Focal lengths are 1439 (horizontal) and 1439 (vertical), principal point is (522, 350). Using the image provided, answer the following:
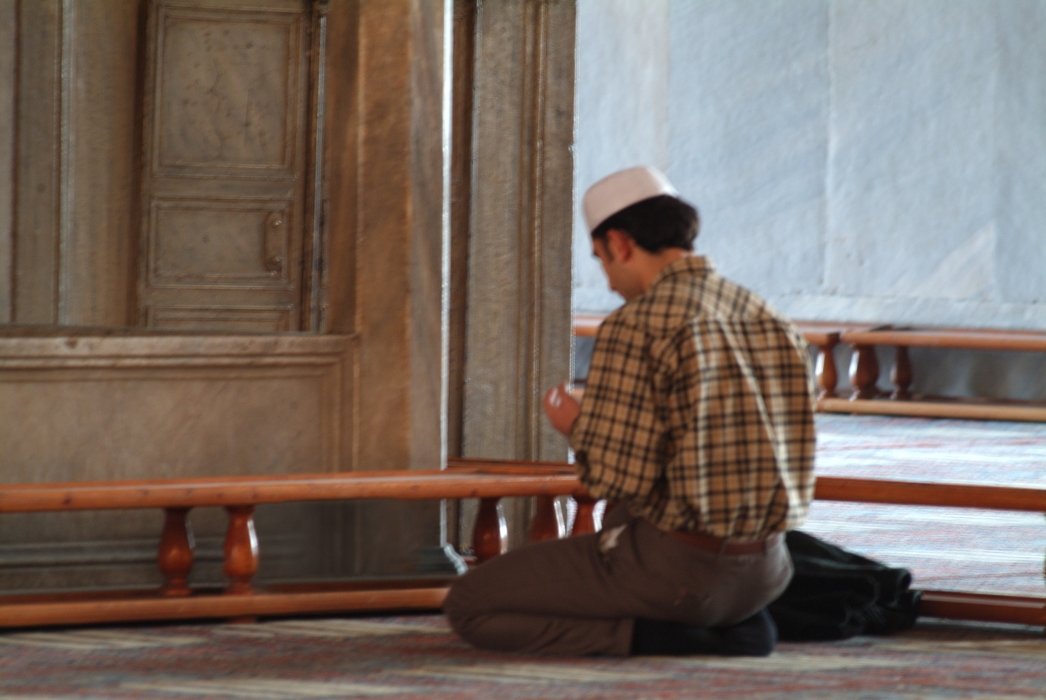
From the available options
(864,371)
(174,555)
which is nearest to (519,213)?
(174,555)

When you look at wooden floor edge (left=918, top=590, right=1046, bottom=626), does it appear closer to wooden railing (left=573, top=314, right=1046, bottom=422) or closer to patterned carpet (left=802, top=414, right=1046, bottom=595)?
patterned carpet (left=802, top=414, right=1046, bottom=595)

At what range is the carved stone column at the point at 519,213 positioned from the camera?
5.73 m

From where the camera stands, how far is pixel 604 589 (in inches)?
149

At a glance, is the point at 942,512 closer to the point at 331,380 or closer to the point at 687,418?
the point at 331,380

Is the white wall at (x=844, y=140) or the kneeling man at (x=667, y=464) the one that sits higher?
the white wall at (x=844, y=140)

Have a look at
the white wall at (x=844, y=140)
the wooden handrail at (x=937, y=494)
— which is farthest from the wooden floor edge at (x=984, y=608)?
the white wall at (x=844, y=140)

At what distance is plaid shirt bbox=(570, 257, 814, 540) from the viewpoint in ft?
11.5

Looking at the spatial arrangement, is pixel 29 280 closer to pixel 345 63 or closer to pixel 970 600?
pixel 345 63

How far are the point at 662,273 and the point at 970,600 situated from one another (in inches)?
65.7

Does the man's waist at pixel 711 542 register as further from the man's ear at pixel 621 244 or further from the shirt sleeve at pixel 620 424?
the man's ear at pixel 621 244

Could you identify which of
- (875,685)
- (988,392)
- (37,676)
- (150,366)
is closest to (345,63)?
(150,366)

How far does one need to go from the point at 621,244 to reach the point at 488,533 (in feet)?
4.77

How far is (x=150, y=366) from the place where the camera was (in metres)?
4.78

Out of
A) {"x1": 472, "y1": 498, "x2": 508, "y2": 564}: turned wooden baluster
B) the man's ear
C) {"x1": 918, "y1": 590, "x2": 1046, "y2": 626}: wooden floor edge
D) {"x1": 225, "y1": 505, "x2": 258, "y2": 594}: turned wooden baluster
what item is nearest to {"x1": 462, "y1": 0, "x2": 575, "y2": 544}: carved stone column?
{"x1": 472, "y1": 498, "x2": 508, "y2": 564}: turned wooden baluster
